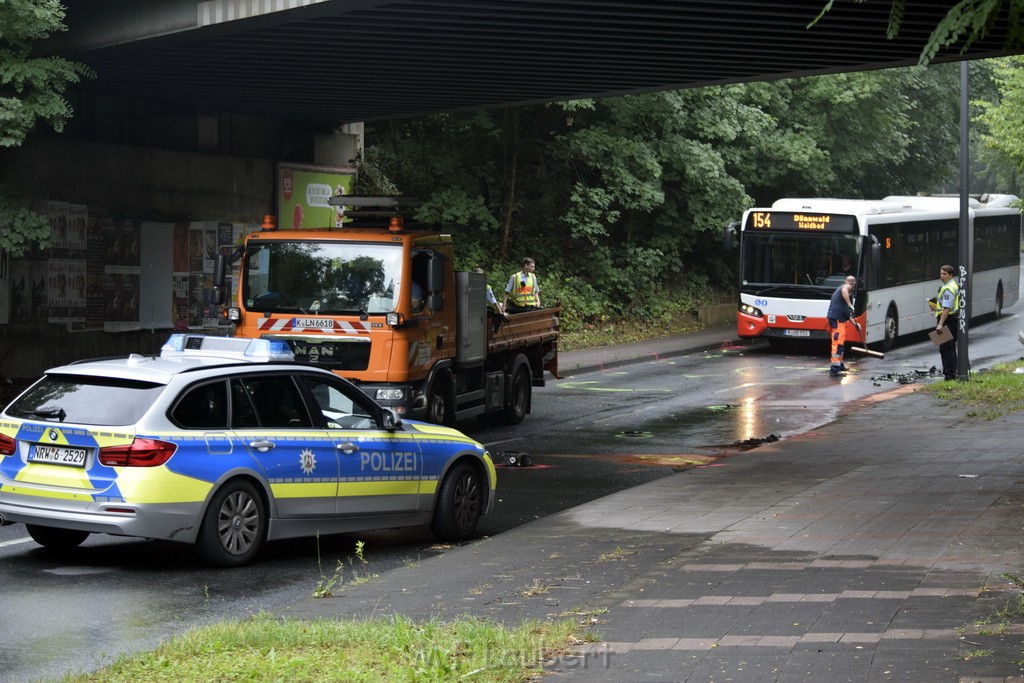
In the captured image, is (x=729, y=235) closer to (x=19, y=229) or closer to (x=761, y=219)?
(x=761, y=219)

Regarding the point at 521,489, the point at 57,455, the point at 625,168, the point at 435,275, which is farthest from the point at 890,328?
the point at 57,455

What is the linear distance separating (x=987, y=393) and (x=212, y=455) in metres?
15.8

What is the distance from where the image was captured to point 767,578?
865 centimetres

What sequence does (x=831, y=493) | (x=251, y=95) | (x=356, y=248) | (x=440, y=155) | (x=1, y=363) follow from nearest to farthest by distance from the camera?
1. (x=831, y=493)
2. (x=356, y=248)
3. (x=1, y=363)
4. (x=251, y=95)
5. (x=440, y=155)

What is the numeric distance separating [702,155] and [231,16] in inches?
784

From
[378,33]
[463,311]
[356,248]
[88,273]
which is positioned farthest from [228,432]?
[88,273]

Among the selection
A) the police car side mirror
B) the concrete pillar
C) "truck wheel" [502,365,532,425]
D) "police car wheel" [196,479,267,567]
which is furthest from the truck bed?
the concrete pillar

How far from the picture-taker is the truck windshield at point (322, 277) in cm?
1570

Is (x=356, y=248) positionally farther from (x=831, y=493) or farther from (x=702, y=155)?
(x=702, y=155)

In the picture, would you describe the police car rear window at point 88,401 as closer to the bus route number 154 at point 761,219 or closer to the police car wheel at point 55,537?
the police car wheel at point 55,537

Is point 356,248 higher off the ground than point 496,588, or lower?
higher

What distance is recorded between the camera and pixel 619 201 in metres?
34.4

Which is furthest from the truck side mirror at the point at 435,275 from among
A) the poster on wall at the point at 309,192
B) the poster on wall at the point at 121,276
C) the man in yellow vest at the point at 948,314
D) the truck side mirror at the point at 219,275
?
the poster on wall at the point at 309,192

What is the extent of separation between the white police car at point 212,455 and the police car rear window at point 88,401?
0.4 inches
